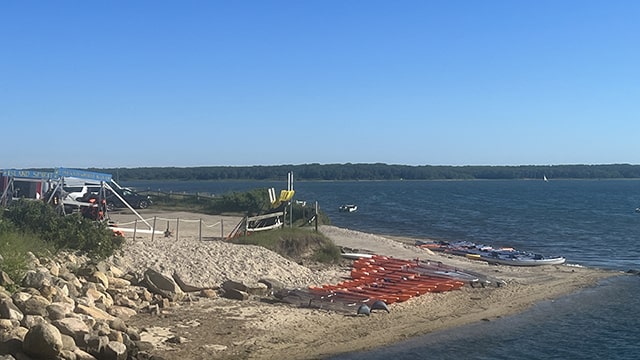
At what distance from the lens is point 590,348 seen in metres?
16.7

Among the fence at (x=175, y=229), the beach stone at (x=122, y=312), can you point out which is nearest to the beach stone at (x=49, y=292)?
the beach stone at (x=122, y=312)

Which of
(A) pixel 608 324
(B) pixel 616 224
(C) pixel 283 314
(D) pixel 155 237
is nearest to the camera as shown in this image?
(C) pixel 283 314

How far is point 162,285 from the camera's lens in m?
18.2

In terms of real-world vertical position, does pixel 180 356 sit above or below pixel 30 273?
below

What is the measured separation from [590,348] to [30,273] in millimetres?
12468

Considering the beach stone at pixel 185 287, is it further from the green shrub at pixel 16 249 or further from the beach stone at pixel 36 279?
the beach stone at pixel 36 279

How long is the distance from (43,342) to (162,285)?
6189 millimetres

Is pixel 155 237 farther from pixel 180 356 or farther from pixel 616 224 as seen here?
pixel 616 224

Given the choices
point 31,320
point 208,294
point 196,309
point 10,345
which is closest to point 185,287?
point 208,294

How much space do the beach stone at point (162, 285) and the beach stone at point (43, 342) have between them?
18.9 feet

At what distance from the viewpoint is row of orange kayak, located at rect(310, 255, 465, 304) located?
2034 centimetres

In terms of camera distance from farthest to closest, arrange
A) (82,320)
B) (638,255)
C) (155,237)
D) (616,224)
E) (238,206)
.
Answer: (616,224) < (238,206) < (638,255) < (155,237) < (82,320)

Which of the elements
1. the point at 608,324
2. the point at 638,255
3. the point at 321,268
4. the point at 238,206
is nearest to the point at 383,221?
the point at 238,206

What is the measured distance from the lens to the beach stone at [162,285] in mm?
18016
